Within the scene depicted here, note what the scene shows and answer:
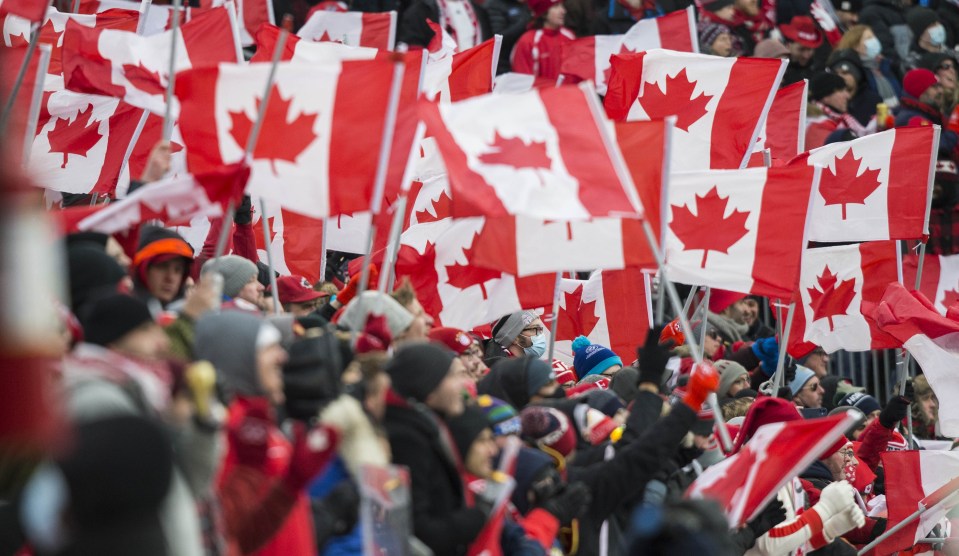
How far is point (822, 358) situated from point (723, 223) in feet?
12.3

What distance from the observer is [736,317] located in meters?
14.0

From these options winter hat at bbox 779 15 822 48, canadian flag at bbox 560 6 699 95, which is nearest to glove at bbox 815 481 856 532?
canadian flag at bbox 560 6 699 95

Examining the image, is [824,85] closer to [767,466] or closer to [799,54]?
[799,54]

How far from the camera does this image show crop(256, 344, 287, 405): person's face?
4926mm

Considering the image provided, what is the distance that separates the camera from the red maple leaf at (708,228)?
9078 millimetres

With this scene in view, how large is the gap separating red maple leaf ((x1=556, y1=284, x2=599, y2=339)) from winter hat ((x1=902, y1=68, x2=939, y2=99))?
587 centimetres

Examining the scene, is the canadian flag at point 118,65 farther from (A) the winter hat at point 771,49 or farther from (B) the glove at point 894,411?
(A) the winter hat at point 771,49

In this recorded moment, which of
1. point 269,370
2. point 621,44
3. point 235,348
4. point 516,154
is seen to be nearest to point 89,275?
point 235,348

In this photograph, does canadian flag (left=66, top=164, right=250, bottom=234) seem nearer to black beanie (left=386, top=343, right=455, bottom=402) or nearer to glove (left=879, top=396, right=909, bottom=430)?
black beanie (left=386, top=343, right=455, bottom=402)

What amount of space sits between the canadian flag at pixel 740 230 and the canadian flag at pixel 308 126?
246cm

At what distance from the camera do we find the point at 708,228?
359 inches

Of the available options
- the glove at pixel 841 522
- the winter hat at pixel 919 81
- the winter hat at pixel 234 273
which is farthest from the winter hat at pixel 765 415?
the winter hat at pixel 919 81

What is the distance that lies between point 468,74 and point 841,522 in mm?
4949

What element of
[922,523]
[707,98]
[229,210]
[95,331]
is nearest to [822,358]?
[707,98]
